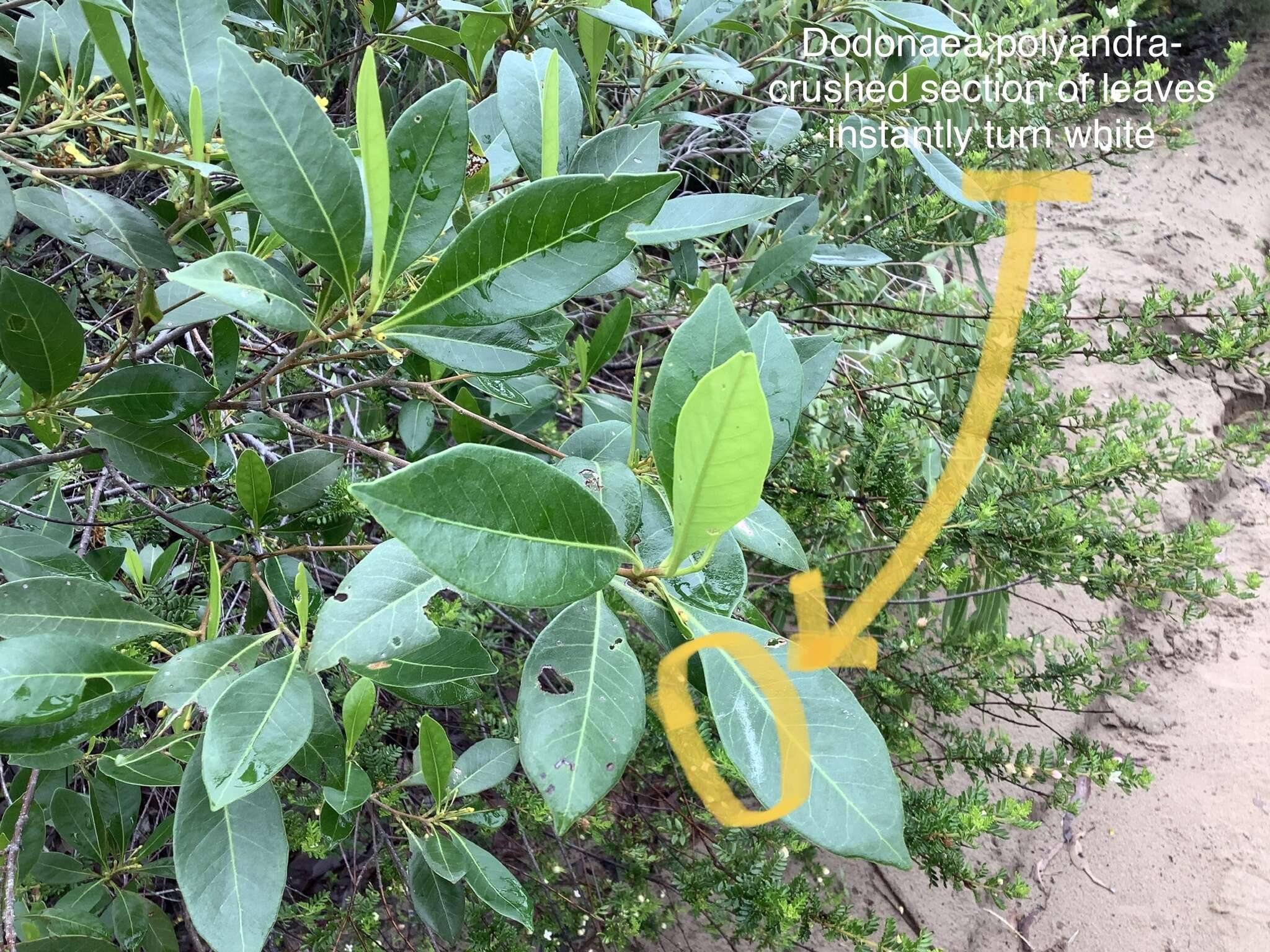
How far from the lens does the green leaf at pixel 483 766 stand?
854mm

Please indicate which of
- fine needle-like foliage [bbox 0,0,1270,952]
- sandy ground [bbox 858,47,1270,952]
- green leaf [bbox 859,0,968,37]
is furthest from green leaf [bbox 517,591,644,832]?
sandy ground [bbox 858,47,1270,952]

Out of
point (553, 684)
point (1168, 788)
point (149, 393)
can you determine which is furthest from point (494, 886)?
point (1168, 788)

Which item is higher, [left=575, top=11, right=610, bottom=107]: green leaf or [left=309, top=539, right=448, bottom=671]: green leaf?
[left=575, top=11, right=610, bottom=107]: green leaf

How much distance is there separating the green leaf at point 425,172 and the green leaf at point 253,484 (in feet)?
0.98

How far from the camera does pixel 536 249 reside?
0.43 meters

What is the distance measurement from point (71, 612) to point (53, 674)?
0.07 m

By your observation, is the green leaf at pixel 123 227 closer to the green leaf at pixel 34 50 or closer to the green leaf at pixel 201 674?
the green leaf at pixel 34 50

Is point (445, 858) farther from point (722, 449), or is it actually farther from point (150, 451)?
point (722, 449)

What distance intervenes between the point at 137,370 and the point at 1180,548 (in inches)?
51.6

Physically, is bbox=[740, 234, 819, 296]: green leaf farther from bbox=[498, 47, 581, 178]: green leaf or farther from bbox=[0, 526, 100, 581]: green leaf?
bbox=[0, 526, 100, 581]: green leaf

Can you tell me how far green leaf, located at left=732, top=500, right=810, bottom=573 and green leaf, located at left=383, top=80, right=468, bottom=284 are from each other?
0.96 feet

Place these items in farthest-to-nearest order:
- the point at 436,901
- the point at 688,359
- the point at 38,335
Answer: the point at 436,901 < the point at 38,335 < the point at 688,359

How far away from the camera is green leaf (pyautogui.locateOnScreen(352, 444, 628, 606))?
343mm

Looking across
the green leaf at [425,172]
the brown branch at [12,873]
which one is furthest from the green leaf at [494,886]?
the green leaf at [425,172]
